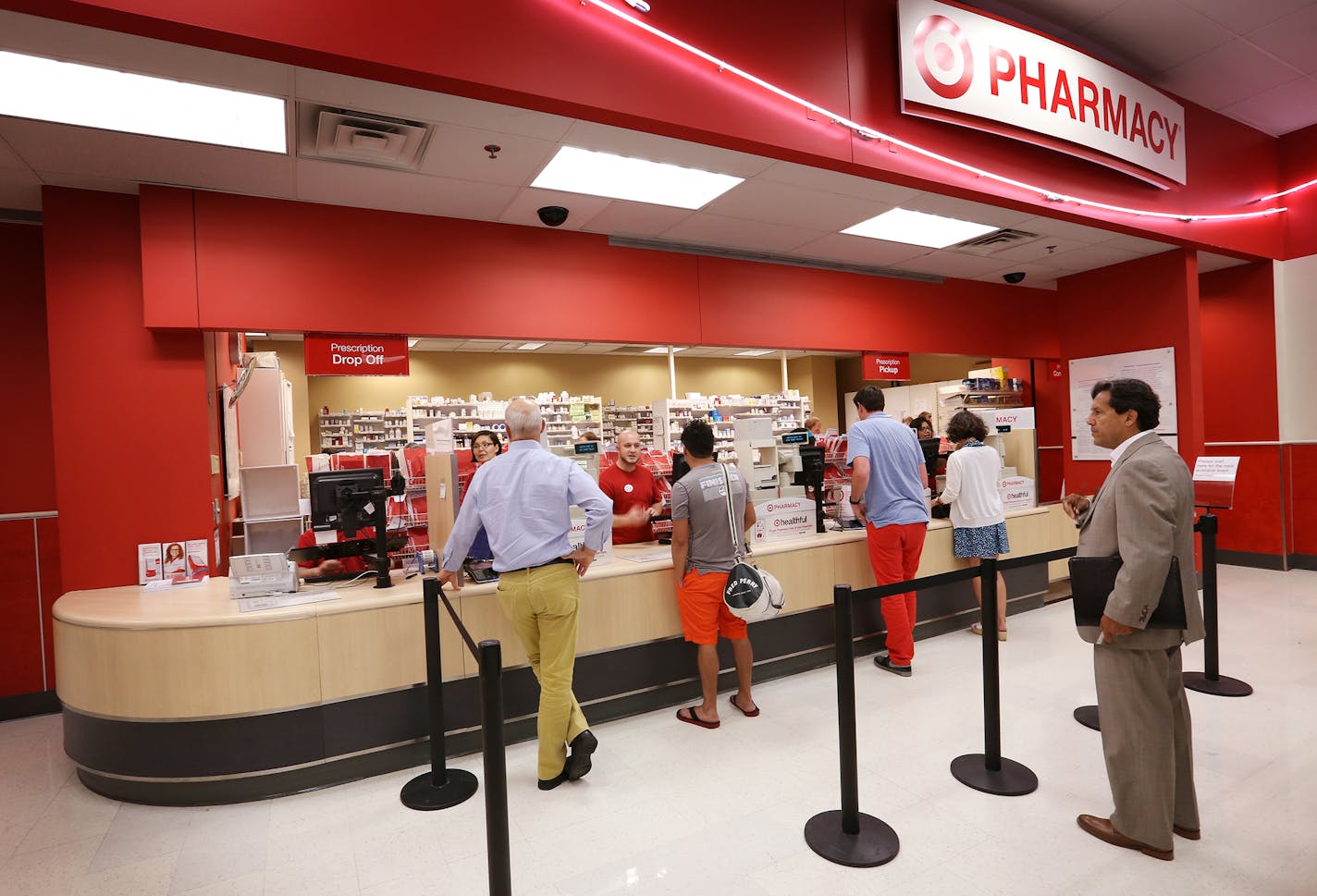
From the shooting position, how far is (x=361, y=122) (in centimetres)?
364

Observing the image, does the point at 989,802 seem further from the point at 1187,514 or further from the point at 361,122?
the point at 361,122

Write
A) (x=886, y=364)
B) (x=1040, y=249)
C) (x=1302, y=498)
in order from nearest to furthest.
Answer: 1. (x=1040, y=249)
2. (x=1302, y=498)
3. (x=886, y=364)

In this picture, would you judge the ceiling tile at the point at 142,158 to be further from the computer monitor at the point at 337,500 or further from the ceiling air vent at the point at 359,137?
the computer monitor at the point at 337,500

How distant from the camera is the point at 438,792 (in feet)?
10.6

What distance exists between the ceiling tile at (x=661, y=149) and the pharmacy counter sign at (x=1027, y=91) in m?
1.08

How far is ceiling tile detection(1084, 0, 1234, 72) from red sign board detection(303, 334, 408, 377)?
5840 mm

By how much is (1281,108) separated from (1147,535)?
7.18 meters

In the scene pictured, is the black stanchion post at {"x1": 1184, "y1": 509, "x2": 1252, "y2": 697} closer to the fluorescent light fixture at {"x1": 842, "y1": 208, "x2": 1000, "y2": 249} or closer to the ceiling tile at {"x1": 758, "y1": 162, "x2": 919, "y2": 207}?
the ceiling tile at {"x1": 758, "y1": 162, "x2": 919, "y2": 207}

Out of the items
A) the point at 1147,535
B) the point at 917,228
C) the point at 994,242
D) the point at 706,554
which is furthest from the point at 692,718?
the point at 994,242

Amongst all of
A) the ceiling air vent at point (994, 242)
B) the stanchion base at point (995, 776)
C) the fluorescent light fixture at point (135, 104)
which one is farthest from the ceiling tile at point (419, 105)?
the ceiling air vent at point (994, 242)

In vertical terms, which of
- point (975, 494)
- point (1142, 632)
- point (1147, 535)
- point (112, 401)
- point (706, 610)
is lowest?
point (706, 610)

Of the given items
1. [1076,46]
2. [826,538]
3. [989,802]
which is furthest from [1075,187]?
[989,802]

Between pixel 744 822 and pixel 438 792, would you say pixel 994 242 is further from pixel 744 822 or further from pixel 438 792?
pixel 438 792

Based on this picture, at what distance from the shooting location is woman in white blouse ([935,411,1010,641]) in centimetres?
526
